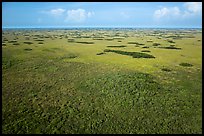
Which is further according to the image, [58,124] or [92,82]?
[92,82]

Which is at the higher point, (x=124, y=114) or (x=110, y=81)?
(x=110, y=81)

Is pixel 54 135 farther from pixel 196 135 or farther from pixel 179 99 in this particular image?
pixel 179 99

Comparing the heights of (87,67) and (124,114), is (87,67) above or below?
above

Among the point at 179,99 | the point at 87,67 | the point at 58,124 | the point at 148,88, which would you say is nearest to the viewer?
the point at 58,124

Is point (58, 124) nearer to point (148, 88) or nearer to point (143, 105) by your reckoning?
point (143, 105)

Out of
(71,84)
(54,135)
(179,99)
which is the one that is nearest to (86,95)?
(71,84)

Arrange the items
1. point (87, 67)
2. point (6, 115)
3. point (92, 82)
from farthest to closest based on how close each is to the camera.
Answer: point (87, 67)
point (92, 82)
point (6, 115)

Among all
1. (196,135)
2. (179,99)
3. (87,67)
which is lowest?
(196,135)

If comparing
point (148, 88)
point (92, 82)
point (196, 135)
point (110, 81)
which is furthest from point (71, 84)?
point (196, 135)

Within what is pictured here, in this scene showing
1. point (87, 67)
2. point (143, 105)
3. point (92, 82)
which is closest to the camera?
point (143, 105)
